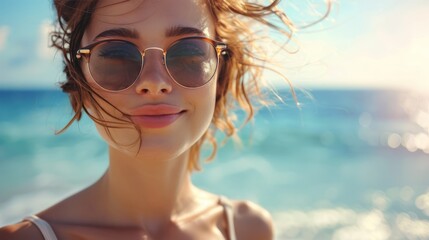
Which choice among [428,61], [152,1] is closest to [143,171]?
[152,1]

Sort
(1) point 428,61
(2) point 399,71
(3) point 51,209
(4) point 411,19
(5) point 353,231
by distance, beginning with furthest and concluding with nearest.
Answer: (2) point 399,71
(1) point 428,61
(4) point 411,19
(5) point 353,231
(3) point 51,209

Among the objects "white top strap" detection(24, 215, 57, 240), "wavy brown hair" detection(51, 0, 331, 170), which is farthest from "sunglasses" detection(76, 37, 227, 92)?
"white top strap" detection(24, 215, 57, 240)

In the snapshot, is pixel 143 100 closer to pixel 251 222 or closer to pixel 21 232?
pixel 21 232

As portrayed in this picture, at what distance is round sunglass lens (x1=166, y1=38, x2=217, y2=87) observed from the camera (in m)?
2.20

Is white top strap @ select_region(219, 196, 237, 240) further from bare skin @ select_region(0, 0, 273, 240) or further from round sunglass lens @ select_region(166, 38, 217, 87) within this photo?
round sunglass lens @ select_region(166, 38, 217, 87)

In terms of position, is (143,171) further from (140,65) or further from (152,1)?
(152,1)

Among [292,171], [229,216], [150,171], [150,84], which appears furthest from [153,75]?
[292,171]

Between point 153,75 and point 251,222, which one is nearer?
point 153,75

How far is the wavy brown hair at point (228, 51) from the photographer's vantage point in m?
2.29

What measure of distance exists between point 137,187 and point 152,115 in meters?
0.51

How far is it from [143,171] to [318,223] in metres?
5.68

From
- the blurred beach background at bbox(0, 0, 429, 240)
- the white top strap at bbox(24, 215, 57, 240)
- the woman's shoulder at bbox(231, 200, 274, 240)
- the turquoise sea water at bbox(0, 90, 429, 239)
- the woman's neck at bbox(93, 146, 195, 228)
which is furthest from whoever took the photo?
the turquoise sea water at bbox(0, 90, 429, 239)

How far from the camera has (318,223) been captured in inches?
303

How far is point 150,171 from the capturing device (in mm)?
2518
